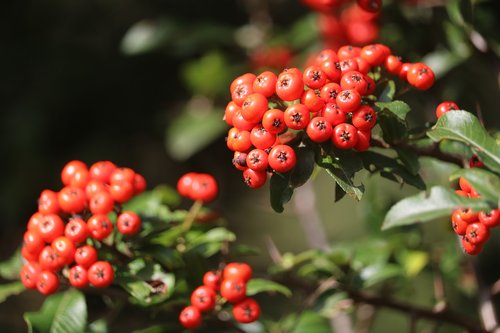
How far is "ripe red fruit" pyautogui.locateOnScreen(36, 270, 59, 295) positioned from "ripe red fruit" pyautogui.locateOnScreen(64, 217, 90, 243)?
0.15m

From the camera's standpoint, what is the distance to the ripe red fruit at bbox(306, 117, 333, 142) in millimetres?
2080

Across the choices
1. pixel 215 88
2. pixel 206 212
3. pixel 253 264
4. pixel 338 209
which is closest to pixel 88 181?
pixel 206 212

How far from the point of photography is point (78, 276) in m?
2.47

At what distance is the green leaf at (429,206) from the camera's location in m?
1.99

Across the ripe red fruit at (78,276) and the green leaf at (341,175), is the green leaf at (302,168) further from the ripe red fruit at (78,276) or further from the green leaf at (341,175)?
the ripe red fruit at (78,276)

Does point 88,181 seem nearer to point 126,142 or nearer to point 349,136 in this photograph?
point 349,136

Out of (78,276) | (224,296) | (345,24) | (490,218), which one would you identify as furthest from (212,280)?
(345,24)

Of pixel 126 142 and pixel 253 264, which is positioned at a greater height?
pixel 126 142

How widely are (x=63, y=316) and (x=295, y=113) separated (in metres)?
1.27

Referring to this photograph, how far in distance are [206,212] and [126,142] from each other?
2482mm

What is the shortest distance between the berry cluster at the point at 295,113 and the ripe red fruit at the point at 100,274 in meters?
Answer: 0.63

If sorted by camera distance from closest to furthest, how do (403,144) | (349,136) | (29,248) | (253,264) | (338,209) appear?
(349,136), (403,144), (29,248), (253,264), (338,209)

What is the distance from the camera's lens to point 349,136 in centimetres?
208

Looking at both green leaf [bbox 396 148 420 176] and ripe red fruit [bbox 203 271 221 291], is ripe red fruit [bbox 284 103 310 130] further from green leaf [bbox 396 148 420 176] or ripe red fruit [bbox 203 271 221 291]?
ripe red fruit [bbox 203 271 221 291]
